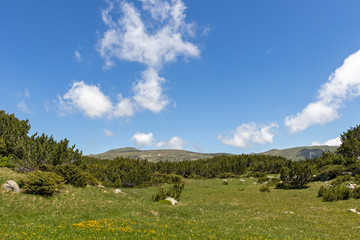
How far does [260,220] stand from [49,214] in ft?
56.5

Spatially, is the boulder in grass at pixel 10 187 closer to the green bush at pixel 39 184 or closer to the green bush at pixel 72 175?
the green bush at pixel 39 184

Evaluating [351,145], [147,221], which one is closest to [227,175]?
[351,145]

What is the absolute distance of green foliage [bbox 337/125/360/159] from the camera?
4319 cm

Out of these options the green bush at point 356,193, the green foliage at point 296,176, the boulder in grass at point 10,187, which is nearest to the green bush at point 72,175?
the boulder in grass at point 10,187

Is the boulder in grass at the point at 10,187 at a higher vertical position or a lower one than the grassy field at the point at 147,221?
higher

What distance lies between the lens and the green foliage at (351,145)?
142 ft

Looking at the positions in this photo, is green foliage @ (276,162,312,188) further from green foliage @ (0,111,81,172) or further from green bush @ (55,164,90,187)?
green foliage @ (0,111,81,172)

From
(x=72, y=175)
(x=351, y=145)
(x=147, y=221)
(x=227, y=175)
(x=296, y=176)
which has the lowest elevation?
(x=147, y=221)

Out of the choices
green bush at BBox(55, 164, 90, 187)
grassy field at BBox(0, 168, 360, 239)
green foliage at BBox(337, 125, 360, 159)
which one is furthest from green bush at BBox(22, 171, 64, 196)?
green foliage at BBox(337, 125, 360, 159)

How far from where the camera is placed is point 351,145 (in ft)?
146

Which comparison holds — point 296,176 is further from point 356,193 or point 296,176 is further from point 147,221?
point 147,221

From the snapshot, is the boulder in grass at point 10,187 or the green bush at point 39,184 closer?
the boulder in grass at point 10,187

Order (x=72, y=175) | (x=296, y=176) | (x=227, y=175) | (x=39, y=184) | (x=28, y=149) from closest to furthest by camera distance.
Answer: (x=39, y=184)
(x=72, y=175)
(x=28, y=149)
(x=296, y=176)
(x=227, y=175)

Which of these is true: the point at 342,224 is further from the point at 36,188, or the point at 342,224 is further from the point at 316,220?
the point at 36,188
